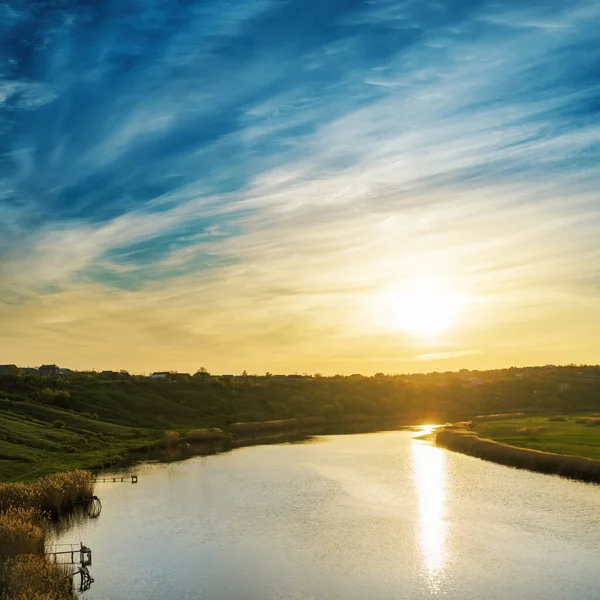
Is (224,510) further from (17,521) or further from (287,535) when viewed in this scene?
(17,521)

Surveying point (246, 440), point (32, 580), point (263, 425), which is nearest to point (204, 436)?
point (246, 440)

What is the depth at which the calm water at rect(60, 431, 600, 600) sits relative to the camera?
46469mm

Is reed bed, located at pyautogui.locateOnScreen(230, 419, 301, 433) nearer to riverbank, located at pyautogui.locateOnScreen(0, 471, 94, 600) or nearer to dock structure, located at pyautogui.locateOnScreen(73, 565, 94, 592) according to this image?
riverbank, located at pyautogui.locateOnScreen(0, 471, 94, 600)

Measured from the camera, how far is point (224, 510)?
71500mm

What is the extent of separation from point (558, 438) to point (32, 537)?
284 ft

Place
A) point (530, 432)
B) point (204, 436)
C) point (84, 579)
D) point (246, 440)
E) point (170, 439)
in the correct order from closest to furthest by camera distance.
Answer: point (84, 579), point (530, 432), point (170, 439), point (246, 440), point (204, 436)

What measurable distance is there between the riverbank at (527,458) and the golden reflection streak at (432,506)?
4.72 metres

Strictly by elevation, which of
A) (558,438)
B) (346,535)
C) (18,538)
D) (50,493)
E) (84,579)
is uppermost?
(18,538)

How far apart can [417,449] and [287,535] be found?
214 ft

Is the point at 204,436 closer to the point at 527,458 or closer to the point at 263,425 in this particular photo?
the point at 263,425

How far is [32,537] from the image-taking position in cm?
5016

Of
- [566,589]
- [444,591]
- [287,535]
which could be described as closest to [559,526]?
[566,589]

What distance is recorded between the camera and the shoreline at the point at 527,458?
275 ft

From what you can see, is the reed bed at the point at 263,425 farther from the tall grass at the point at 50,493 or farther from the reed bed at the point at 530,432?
the tall grass at the point at 50,493
